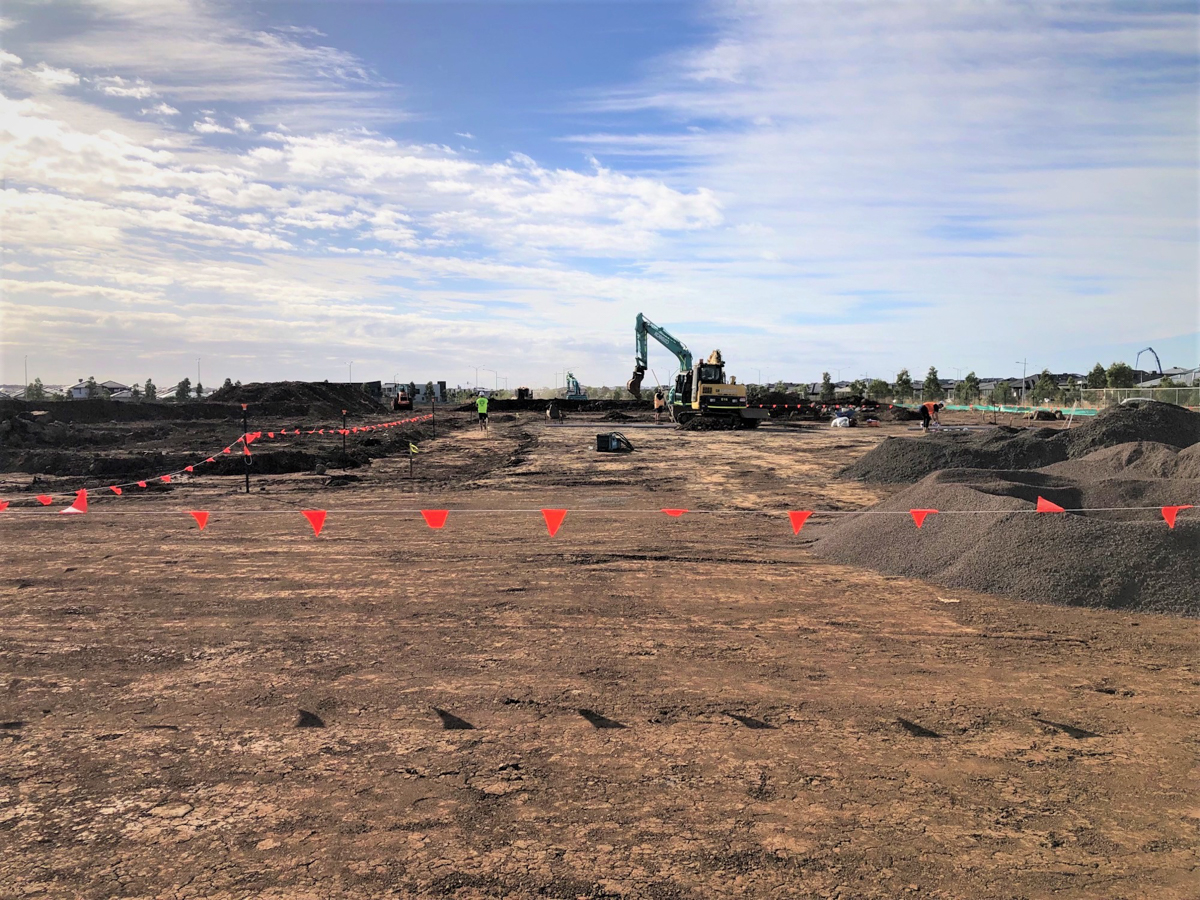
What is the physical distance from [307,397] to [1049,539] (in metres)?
59.8

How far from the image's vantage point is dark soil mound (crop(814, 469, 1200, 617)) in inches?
366

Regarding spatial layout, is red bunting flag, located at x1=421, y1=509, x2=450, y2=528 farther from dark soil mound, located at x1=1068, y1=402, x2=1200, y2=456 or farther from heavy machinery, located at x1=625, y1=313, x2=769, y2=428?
heavy machinery, located at x1=625, y1=313, x2=769, y2=428

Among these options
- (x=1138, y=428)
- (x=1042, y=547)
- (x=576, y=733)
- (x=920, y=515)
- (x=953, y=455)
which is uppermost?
→ (x=1138, y=428)

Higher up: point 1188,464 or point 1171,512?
point 1188,464

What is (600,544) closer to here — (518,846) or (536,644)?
(536,644)

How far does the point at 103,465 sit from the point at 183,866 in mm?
21477

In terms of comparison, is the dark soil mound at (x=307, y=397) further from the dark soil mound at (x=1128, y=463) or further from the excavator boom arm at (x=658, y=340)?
the dark soil mound at (x=1128, y=463)

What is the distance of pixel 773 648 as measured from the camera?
25.1 feet

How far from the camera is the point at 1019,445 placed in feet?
67.4

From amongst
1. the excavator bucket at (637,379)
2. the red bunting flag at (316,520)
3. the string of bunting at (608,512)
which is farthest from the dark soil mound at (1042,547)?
the excavator bucket at (637,379)

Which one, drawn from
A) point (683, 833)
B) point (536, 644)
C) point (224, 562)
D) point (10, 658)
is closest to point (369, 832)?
point (683, 833)

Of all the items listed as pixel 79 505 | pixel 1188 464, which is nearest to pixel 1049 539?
pixel 1188 464

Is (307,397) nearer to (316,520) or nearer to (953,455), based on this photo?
(316,520)

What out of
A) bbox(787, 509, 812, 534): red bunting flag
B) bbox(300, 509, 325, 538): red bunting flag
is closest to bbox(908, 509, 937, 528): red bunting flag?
bbox(787, 509, 812, 534): red bunting flag
